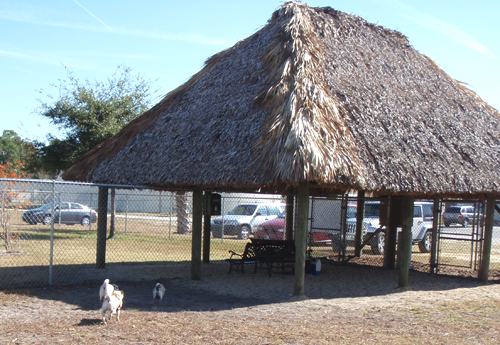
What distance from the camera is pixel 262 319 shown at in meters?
7.99

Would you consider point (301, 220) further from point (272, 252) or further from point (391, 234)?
point (391, 234)

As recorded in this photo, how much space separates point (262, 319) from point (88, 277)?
5167 millimetres

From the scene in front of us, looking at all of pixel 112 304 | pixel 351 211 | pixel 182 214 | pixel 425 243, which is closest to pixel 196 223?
pixel 112 304

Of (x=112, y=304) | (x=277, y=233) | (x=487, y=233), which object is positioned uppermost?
(x=487, y=233)

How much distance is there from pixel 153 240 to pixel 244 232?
4195 mm

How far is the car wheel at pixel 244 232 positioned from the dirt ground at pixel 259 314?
10.8 m

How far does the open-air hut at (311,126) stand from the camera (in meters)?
9.28

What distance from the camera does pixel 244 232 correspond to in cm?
2327

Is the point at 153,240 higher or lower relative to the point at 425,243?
lower

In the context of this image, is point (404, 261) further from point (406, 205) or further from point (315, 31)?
point (315, 31)

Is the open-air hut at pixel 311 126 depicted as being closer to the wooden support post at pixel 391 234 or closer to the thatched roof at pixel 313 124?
the thatched roof at pixel 313 124

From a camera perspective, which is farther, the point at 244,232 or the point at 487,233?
the point at 244,232

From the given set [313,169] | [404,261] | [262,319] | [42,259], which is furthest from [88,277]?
[404,261]

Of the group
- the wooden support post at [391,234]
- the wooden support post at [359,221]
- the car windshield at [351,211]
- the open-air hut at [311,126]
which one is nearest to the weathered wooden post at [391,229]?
the wooden support post at [391,234]
